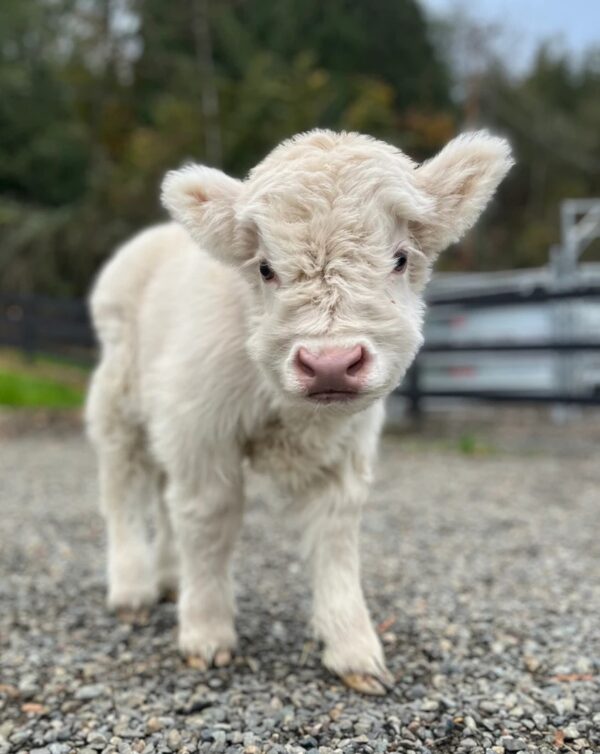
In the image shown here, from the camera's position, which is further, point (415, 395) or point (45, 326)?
point (45, 326)

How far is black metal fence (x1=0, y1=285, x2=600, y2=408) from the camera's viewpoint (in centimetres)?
1087

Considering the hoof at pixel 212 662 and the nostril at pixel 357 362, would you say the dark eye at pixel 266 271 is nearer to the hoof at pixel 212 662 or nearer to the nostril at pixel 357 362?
the nostril at pixel 357 362

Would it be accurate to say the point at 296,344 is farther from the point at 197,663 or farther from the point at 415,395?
the point at 415,395

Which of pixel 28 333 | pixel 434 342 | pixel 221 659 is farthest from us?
pixel 28 333

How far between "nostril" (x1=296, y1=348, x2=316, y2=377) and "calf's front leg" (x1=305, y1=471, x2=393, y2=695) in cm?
98

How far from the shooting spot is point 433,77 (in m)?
29.4

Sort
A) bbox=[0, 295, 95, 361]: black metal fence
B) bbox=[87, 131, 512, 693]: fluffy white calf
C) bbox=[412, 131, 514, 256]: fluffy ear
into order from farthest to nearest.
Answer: bbox=[0, 295, 95, 361]: black metal fence, bbox=[412, 131, 514, 256]: fluffy ear, bbox=[87, 131, 512, 693]: fluffy white calf

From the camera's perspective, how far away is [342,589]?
11.0ft

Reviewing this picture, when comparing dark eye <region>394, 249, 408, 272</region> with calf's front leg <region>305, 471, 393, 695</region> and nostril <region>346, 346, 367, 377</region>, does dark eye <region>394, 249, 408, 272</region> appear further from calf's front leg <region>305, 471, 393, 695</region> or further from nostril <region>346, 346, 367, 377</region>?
calf's front leg <region>305, 471, 393, 695</region>

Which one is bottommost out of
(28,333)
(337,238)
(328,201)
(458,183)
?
(28,333)

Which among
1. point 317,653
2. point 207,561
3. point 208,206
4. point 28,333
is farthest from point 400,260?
point 28,333

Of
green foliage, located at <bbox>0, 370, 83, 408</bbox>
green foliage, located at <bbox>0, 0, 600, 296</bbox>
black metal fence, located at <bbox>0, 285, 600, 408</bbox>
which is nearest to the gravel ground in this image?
black metal fence, located at <bbox>0, 285, 600, 408</bbox>

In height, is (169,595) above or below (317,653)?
below

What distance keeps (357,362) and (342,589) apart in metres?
1.21
